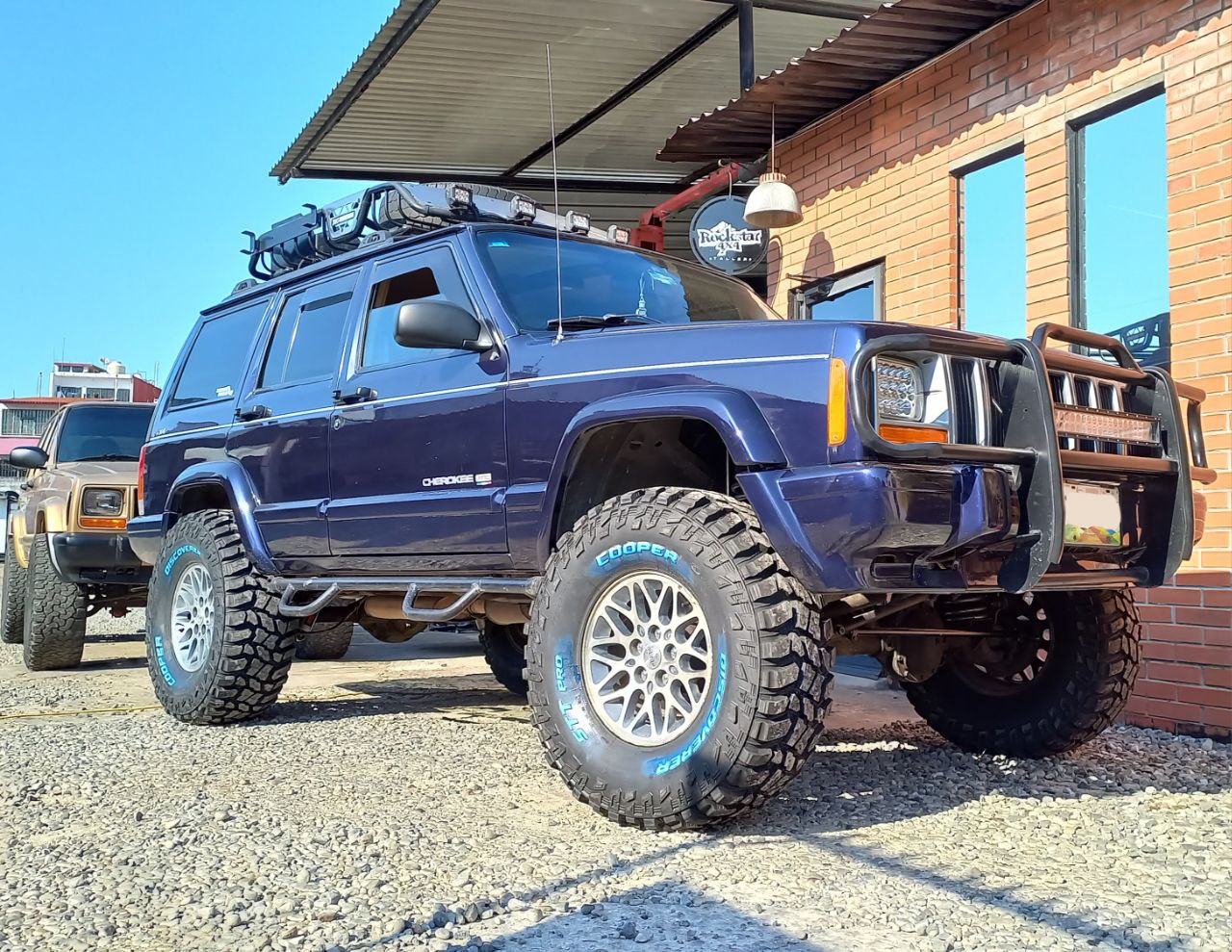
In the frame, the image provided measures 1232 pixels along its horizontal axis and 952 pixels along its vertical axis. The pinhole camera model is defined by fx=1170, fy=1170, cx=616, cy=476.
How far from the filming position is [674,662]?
362cm

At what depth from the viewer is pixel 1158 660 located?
552 cm

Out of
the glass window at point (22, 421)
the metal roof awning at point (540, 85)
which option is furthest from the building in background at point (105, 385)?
the metal roof awning at point (540, 85)

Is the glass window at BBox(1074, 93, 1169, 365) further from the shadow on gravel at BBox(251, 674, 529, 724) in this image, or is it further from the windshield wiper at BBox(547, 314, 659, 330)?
the shadow on gravel at BBox(251, 674, 529, 724)

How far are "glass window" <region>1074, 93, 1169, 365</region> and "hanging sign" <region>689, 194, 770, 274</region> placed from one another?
258 centimetres

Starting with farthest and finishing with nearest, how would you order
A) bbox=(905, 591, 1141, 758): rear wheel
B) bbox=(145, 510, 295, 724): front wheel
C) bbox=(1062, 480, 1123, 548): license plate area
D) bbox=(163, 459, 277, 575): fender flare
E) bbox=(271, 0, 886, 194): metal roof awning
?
bbox=(271, 0, 886, 194): metal roof awning
bbox=(163, 459, 277, 575): fender flare
bbox=(145, 510, 295, 724): front wheel
bbox=(905, 591, 1141, 758): rear wheel
bbox=(1062, 480, 1123, 548): license plate area

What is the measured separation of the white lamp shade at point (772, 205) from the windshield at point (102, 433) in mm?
5069

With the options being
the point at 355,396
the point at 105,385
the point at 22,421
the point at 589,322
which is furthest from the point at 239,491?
the point at 105,385

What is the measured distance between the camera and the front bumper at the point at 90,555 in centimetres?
791

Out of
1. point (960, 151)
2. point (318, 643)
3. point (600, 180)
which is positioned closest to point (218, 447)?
point (318, 643)

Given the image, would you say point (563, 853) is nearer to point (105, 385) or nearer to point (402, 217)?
point (402, 217)

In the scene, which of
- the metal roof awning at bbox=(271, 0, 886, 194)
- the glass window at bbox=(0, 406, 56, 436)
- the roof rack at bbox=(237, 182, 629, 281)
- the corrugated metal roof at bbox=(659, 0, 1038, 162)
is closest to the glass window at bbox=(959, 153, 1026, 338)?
the corrugated metal roof at bbox=(659, 0, 1038, 162)

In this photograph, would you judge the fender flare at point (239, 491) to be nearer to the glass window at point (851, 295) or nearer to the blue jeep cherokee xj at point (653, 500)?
the blue jeep cherokee xj at point (653, 500)

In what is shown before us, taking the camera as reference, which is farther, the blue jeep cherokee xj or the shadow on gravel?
the shadow on gravel

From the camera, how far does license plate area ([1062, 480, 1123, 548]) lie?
3572mm
